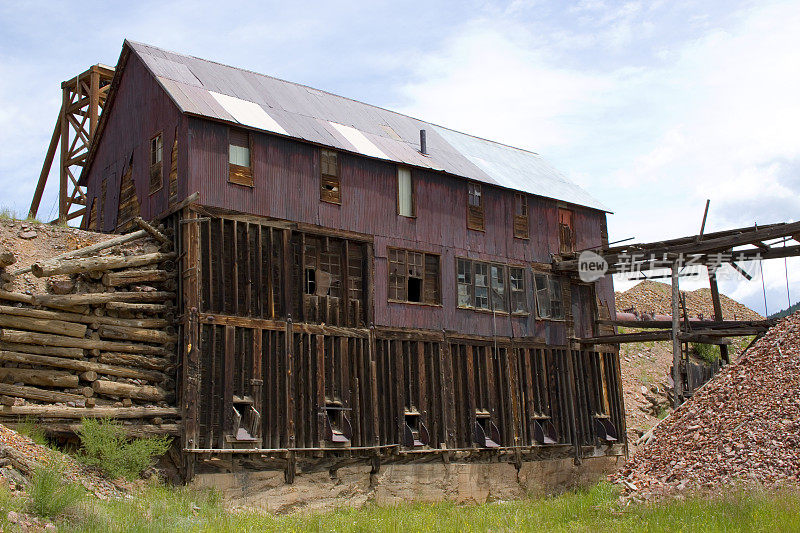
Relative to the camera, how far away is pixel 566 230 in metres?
31.7

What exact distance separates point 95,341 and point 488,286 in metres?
13.3

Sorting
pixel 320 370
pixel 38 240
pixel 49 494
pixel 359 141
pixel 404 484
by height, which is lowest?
pixel 404 484

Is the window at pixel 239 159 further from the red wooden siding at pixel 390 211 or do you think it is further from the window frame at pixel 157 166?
the window frame at pixel 157 166

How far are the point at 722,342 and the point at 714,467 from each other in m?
11.8

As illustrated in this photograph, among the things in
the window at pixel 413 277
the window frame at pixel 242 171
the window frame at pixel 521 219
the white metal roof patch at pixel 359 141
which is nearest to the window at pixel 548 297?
the window frame at pixel 521 219

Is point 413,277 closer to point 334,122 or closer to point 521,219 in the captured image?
point 334,122

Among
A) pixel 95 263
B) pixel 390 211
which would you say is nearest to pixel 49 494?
pixel 95 263

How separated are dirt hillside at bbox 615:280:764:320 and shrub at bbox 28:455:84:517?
4333 cm

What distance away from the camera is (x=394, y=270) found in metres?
25.6

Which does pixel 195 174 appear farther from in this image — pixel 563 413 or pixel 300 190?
pixel 563 413

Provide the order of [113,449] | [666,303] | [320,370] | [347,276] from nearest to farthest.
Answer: [113,449] < [320,370] < [347,276] < [666,303]

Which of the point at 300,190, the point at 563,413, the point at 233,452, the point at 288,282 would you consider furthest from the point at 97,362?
the point at 563,413

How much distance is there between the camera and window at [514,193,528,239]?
29.7 m

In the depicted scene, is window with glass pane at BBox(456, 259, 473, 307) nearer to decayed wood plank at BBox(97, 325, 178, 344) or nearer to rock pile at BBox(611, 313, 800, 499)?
rock pile at BBox(611, 313, 800, 499)
